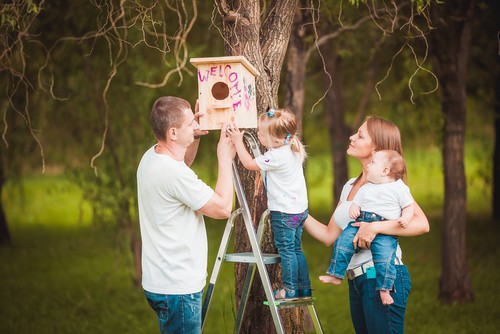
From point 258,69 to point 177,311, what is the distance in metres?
1.85

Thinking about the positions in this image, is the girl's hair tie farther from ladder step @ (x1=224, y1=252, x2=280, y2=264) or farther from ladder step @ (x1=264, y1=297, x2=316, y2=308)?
ladder step @ (x1=264, y1=297, x2=316, y2=308)

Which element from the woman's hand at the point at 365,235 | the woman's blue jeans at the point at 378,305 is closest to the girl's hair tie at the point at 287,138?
the woman's hand at the point at 365,235

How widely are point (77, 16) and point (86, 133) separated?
212 centimetres

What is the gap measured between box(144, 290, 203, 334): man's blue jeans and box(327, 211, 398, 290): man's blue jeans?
84 centimetres

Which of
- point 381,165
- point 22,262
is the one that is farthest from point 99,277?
point 381,165

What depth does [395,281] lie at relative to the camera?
4.19 m

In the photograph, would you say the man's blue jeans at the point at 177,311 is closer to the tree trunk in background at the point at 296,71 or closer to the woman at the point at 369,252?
the woman at the point at 369,252

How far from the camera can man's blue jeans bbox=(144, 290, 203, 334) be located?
3.86 metres

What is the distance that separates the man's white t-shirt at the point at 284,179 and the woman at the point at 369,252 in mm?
317

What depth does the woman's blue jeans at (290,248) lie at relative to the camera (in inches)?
170

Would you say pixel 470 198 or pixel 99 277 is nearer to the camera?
pixel 99 277

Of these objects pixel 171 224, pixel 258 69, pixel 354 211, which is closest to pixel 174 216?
pixel 171 224

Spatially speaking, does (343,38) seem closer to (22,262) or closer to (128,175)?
(128,175)

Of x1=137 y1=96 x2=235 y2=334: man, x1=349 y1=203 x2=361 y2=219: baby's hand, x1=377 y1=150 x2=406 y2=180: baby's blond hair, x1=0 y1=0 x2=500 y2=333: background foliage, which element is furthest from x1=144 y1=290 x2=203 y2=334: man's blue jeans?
x1=0 y1=0 x2=500 y2=333: background foliage
